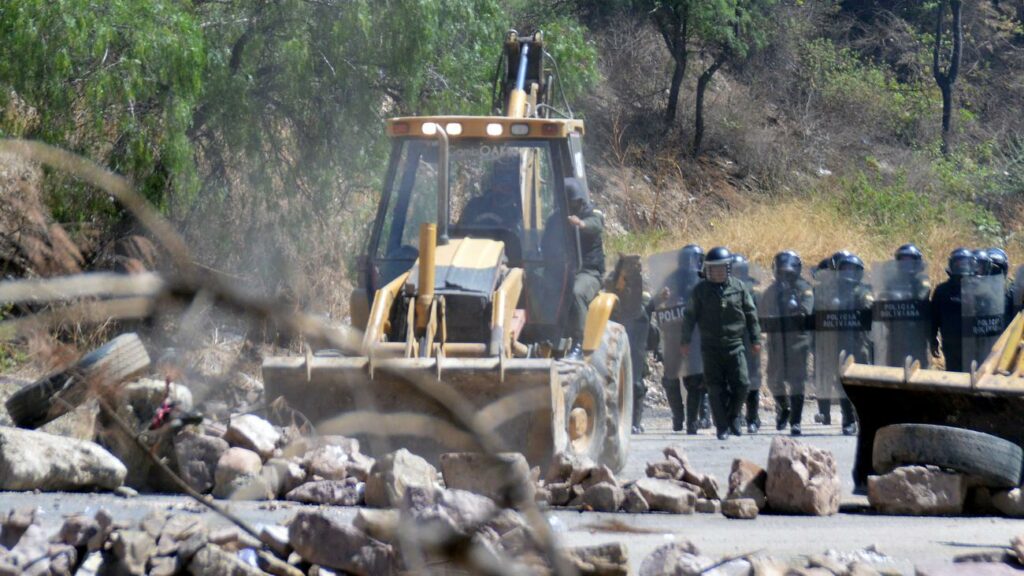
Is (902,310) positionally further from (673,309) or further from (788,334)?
(673,309)

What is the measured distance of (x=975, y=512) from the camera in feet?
26.6

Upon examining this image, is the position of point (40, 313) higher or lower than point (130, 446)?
higher

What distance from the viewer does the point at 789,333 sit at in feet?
46.5

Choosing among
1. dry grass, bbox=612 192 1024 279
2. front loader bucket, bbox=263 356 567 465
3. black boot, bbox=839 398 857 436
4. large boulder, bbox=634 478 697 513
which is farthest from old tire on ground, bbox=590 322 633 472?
dry grass, bbox=612 192 1024 279

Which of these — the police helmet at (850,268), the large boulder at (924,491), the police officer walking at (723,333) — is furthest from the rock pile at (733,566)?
the police helmet at (850,268)

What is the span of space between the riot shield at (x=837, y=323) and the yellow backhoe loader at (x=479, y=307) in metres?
4.36

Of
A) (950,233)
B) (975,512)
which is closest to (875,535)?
(975,512)

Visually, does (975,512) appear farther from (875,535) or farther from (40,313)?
(40,313)

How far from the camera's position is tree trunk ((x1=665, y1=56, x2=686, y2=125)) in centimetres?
2773

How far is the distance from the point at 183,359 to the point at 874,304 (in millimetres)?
12253

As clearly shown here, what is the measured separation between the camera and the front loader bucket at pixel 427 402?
783 cm

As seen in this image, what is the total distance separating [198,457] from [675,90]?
2149 centimetres

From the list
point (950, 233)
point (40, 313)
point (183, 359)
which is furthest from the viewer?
point (950, 233)

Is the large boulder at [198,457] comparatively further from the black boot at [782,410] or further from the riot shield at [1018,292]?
the riot shield at [1018,292]
